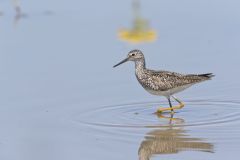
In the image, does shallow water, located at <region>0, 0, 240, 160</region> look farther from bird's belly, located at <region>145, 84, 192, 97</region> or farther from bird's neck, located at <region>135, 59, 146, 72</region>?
bird's neck, located at <region>135, 59, 146, 72</region>

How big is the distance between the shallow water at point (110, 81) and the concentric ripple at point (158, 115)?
0.6 inches

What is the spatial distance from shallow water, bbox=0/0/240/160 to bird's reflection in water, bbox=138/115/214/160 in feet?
0.04

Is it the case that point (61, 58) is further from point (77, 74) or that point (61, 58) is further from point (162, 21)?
point (162, 21)

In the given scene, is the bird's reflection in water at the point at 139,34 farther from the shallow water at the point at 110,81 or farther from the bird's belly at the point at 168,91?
the bird's belly at the point at 168,91

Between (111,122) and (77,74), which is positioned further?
(77,74)

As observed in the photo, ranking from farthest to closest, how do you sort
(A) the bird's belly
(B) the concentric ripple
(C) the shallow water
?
1. (A) the bird's belly
2. (B) the concentric ripple
3. (C) the shallow water

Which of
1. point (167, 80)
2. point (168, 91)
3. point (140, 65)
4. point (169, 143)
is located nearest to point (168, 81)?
point (167, 80)

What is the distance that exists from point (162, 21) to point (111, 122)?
5.32m

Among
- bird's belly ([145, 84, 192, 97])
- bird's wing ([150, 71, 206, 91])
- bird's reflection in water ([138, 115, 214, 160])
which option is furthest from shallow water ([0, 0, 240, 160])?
bird's wing ([150, 71, 206, 91])

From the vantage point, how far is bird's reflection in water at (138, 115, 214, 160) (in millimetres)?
10289

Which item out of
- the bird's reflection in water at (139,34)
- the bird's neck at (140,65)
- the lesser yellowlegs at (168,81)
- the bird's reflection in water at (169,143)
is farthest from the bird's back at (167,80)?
the bird's reflection in water at (139,34)

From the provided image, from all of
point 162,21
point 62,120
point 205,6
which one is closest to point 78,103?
point 62,120

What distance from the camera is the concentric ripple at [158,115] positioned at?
11.7 meters

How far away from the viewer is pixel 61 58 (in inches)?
574
